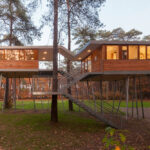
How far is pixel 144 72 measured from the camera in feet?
51.5

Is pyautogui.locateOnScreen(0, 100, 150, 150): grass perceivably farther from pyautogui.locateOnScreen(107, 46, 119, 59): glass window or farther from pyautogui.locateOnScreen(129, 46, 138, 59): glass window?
pyautogui.locateOnScreen(129, 46, 138, 59): glass window

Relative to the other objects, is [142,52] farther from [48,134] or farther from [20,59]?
[20,59]

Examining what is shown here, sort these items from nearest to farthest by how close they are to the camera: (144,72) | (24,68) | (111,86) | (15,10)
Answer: (144,72)
(24,68)
(15,10)
(111,86)

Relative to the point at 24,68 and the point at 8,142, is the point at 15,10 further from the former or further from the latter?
the point at 8,142

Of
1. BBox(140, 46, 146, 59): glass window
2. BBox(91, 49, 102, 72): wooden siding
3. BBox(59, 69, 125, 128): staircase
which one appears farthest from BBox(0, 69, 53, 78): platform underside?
BBox(140, 46, 146, 59): glass window

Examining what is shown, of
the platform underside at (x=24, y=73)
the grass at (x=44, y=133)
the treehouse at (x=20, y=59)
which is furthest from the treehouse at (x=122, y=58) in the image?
the platform underside at (x=24, y=73)

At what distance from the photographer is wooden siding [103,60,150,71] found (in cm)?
1557

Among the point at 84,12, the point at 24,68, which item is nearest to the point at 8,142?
the point at 24,68

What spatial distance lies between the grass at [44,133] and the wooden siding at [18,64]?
4.37m

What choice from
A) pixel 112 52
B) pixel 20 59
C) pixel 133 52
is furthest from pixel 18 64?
pixel 133 52

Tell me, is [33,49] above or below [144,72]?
above

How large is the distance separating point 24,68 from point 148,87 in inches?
1281

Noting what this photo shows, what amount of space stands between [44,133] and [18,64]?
26.1ft

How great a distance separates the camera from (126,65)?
51.7 ft
